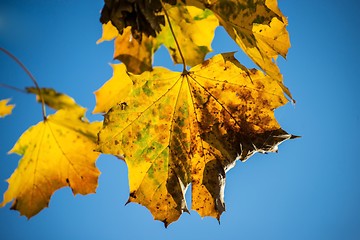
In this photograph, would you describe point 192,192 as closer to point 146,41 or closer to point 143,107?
point 143,107

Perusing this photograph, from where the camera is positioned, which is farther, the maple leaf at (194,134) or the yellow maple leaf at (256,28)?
the maple leaf at (194,134)

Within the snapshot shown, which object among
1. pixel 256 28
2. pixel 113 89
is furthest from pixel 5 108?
pixel 256 28

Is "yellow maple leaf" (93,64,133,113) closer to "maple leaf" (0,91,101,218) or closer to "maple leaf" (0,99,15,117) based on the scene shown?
"maple leaf" (0,91,101,218)

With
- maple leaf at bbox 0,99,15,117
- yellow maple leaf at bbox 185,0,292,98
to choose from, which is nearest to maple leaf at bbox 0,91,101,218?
maple leaf at bbox 0,99,15,117

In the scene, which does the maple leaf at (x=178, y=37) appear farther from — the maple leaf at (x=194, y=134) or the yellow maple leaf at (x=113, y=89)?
the maple leaf at (x=194, y=134)

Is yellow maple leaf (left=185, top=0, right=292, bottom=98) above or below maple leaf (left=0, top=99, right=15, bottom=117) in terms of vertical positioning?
below

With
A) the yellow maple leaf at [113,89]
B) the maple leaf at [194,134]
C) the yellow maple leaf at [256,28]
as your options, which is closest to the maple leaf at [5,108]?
the yellow maple leaf at [113,89]

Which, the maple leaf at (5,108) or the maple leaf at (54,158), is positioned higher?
the maple leaf at (5,108)
